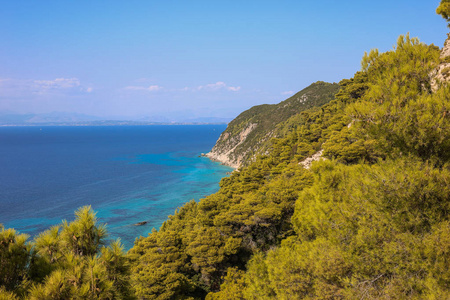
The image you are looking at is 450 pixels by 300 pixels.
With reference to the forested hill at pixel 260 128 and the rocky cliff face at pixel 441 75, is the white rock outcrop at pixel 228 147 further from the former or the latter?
the rocky cliff face at pixel 441 75

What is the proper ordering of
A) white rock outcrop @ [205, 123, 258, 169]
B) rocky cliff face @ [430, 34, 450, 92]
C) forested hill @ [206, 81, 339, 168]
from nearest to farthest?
rocky cliff face @ [430, 34, 450, 92] < forested hill @ [206, 81, 339, 168] < white rock outcrop @ [205, 123, 258, 169]

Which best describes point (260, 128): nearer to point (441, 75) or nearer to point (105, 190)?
point (105, 190)

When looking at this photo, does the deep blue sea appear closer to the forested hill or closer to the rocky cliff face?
the forested hill

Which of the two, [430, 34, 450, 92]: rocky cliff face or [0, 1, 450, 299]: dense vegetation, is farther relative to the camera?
[430, 34, 450, 92]: rocky cliff face

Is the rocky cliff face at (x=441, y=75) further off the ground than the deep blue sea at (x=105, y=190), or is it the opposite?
the rocky cliff face at (x=441, y=75)

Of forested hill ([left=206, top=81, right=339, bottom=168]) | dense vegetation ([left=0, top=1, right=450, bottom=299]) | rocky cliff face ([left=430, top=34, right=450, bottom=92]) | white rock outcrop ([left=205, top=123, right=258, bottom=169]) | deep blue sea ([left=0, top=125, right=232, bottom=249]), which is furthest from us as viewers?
white rock outcrop ([left=205, top=123, right=258, bottom=169])

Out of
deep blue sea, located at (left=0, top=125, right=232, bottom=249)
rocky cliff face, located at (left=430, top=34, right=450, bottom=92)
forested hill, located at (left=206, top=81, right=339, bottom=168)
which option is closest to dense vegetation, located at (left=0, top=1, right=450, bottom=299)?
rocky cliff face, located at (left=430, top=34, right=450, bottom=92)

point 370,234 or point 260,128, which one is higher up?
point 260,128

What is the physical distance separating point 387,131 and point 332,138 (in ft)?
52.5

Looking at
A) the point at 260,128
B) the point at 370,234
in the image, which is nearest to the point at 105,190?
the point at 260,128

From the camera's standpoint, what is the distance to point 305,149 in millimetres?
26094

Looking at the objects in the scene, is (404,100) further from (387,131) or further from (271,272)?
(271,272)

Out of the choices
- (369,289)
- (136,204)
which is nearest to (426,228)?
(369,289)

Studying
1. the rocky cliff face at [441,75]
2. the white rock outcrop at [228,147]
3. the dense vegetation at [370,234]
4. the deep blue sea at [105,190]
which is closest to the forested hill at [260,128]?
the white rock outcrop at [228,147]
